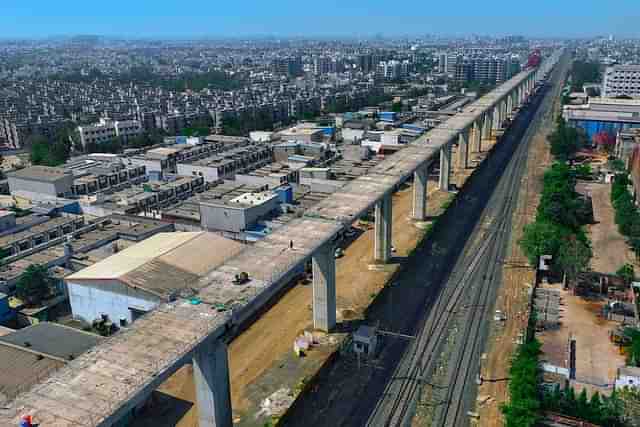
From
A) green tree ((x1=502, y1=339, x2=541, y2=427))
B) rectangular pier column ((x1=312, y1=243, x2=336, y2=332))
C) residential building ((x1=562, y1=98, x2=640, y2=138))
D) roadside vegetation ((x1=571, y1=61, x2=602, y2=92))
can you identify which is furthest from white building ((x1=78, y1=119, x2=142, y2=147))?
roadside vegetation ((x1=571, y1=61, x2=602, y2=92))

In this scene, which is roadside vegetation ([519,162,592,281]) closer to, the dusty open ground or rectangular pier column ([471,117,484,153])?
the dusty open ground

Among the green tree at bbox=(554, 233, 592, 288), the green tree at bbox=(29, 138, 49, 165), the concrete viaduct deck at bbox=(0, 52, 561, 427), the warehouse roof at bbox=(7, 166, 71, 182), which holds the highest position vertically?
the concrete viaduct deck at bbox=(0, 52, 561, 427)

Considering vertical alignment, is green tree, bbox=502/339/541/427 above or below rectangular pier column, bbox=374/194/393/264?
below

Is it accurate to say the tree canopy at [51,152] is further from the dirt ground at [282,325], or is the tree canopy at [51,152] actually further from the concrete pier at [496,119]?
the concrete pier at [496,119]

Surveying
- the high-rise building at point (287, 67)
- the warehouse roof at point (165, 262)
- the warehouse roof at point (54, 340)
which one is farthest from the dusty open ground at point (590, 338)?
the high-rise building at point (287, 67)

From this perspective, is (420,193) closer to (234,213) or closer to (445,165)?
(445,165)
